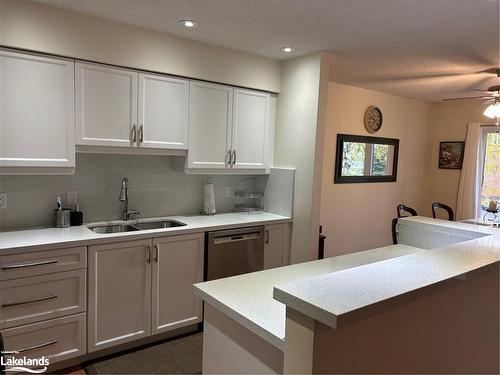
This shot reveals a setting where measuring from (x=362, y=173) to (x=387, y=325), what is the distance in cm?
406

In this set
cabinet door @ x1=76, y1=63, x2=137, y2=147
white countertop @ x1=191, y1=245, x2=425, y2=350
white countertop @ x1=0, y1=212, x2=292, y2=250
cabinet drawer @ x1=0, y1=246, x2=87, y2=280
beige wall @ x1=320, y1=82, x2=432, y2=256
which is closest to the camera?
white countertop @ x1=191, y1=245, x2=425, y2=350

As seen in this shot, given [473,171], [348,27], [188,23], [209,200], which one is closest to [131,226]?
[209,200]

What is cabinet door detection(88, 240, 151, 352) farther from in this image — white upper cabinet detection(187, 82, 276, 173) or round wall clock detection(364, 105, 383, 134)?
round wall clock detection(364, 105, 383, 134)

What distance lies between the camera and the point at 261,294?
1668 mm

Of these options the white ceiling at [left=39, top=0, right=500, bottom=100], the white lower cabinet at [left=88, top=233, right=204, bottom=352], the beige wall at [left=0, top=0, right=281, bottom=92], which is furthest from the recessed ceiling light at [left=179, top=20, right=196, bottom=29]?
the white lower cabinet at [left=88, top=233, right=204, bottom=352]

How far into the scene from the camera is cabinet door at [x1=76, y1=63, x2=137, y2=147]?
270 cm

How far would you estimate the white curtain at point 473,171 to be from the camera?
213 inches

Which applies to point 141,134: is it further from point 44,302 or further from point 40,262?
point 44,302

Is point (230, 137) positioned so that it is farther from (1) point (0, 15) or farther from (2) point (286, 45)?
(1) point (0, 15)

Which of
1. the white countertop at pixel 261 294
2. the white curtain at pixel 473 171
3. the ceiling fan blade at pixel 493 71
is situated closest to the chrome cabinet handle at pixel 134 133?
the white countertop at pixel 261 294

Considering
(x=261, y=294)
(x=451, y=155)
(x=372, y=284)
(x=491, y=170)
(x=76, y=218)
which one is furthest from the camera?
(x=451, y=155)

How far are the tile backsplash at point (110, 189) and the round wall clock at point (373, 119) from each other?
1934 millimetres

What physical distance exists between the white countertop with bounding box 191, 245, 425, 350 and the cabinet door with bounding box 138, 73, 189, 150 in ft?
5.20

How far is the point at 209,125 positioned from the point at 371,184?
2.80 meters
